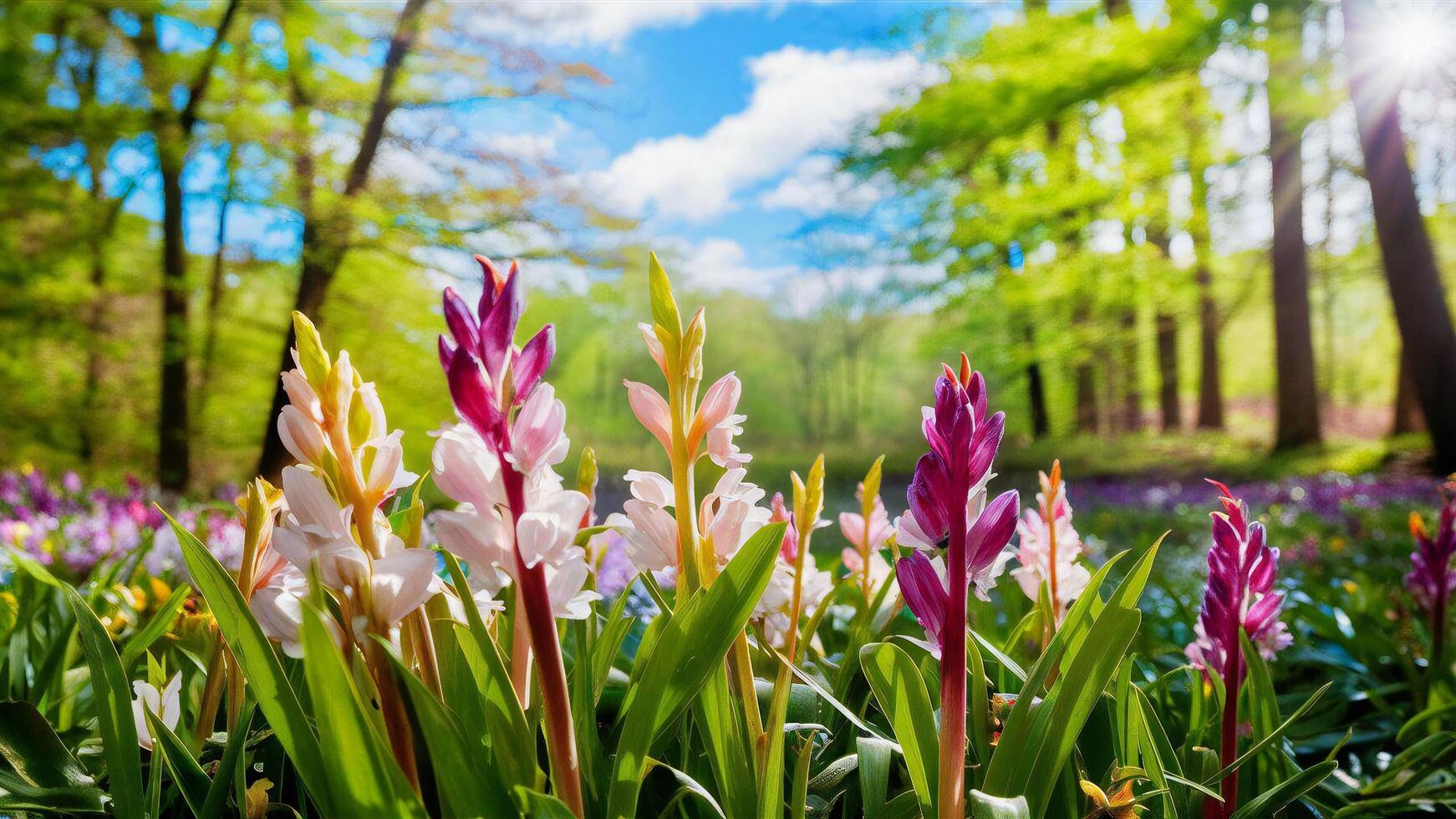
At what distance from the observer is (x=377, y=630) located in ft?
1.50

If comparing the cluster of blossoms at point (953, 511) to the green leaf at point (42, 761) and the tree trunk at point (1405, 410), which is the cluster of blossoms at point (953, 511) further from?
the tree trunk at point (1405, 410)

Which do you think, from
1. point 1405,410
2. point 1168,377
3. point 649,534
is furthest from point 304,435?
point 1168,377

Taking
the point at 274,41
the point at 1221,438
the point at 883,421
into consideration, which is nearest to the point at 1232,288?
the point at 1221,438

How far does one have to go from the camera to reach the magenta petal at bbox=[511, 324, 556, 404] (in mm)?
458

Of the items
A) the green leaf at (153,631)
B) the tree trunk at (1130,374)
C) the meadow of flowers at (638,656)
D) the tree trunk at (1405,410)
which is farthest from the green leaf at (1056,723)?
the tree trunk at (1130,374)

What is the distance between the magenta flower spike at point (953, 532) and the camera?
517mm

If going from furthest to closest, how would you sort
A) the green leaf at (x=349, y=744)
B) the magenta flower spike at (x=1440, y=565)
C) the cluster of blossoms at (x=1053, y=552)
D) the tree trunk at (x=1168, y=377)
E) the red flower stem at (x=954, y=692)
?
the tree trunk at (x=1168, y=377) → the magenta flower spike at (x=1440, y=565) → the cluster of blossoms at (x=1053, y=552) → the red flower stem at (x=954, y=692) → the green leaf at (x=349, y=744)

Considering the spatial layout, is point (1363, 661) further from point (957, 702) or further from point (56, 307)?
point (56, 307)

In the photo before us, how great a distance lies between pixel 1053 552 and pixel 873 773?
0.37 m

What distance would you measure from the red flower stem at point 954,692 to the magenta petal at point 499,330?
0.96ft

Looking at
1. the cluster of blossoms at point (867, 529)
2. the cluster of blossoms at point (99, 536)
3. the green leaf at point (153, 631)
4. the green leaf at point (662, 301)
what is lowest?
the cluster of blossoms at point (99, 536)

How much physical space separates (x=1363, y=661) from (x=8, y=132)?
14765mm

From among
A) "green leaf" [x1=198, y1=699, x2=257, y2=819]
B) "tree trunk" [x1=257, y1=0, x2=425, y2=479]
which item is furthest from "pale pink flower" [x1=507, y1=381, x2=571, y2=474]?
"tree trunk" [x1=257, y1=0, x2=425, y2=479]

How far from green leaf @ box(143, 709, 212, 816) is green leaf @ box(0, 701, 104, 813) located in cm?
14
